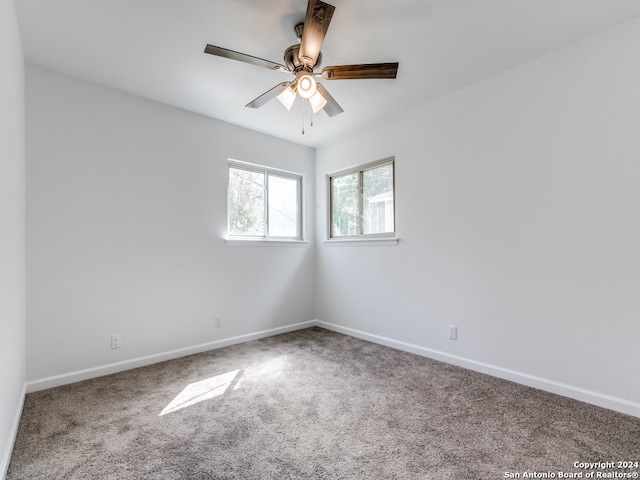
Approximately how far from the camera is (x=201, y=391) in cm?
238

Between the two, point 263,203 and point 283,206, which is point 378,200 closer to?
point 283,206

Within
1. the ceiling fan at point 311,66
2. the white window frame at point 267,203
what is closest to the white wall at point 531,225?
the ceiling fan at point 311,66

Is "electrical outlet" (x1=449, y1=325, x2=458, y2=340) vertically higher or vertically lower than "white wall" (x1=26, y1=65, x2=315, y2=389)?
lower

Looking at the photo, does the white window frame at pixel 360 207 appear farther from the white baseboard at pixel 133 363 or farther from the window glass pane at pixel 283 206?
the white baseboard at pixel 133 363

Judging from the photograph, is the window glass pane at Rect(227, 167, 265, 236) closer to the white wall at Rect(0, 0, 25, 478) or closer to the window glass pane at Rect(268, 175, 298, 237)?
the window glass pane at Rect(268, 175, 298, 237)

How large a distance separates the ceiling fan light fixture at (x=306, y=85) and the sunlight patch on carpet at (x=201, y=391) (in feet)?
7.26

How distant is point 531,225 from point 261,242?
271cm

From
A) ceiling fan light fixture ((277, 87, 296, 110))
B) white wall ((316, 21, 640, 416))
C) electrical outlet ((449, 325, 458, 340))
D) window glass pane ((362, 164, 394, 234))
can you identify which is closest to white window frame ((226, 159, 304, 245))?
window glass pane ((362, 164, 394, 234))

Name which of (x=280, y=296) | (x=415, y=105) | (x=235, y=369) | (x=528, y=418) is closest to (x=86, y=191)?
(x=235, y=369)

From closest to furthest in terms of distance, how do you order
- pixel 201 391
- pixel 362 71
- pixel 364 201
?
pixel 362 71 → pixel 201 391 → pixel 364 201

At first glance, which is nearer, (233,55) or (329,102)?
(233,55)

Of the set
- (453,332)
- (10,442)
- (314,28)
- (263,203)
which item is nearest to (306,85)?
(314,28)

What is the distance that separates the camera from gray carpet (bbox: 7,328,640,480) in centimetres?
155

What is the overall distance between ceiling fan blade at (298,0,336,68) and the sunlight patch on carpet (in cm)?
238
